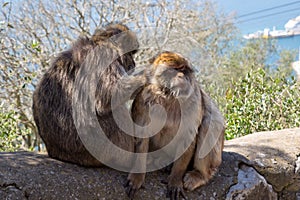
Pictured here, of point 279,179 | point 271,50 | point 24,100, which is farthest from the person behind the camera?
point 271,50

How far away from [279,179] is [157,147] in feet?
3.95

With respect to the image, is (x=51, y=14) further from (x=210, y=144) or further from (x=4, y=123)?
(x=210, y=144)

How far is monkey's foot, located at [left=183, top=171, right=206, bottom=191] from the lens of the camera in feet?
9.80

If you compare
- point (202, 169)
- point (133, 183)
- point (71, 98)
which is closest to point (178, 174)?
point (202, 169)

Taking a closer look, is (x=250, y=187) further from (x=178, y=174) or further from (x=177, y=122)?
(x=177, y=122)

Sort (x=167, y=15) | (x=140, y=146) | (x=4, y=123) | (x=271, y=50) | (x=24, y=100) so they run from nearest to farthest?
1. (x=140, y=146)
2. (x=4, y=123)
3. (x=24, y=100)
4. (x=167, y=15)
5. (x=271, y=50)

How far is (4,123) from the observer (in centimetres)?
606

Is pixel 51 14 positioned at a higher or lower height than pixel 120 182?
higher

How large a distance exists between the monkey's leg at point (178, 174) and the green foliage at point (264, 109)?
2.66 meters

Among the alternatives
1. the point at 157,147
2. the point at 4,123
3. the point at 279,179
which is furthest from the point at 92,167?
the point at 4,123

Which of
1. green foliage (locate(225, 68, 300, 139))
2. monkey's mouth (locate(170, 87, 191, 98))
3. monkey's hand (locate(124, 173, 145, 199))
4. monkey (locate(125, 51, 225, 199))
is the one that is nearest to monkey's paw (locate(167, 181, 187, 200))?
monkey (locate(125, 51, 225, 199))

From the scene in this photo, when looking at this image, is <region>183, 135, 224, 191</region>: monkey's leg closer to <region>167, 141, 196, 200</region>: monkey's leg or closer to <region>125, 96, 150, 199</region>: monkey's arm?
<region>167, 141, 196, 200</region>: monkey's leg

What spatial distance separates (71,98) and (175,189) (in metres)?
A: 0.93

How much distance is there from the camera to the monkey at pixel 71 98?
9.32ft
